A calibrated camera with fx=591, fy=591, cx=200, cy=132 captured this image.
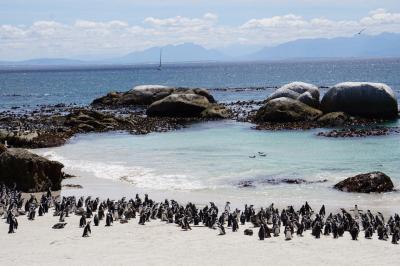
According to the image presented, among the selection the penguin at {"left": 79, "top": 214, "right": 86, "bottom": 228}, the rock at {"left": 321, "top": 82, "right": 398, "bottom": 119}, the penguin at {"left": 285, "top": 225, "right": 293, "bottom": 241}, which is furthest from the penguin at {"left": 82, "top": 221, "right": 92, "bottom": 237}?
the rock at {"left": 321, "top": 82, "right": 398, "bottom": 119}

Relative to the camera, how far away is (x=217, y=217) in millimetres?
21719

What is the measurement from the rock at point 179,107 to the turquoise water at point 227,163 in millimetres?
10964

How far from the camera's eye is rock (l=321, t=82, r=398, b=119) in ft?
167

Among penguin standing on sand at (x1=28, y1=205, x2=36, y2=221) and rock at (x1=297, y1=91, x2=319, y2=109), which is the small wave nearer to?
penguin standing on sand at (x1=28, y1=205, x2=36, y2=221)

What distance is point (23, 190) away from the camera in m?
27.5

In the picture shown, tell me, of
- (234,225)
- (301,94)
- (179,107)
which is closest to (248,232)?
(234,225)

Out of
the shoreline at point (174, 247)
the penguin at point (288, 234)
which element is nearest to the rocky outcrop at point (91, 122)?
the shoreline at point (174, 247)

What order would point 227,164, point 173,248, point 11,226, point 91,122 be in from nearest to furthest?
1. point 173,248
2. point 11,226
3. point 227,164
4. point 91,122

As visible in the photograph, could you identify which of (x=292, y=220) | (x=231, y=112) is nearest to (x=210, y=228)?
(x=292, y=220)

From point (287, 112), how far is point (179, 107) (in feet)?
40.1

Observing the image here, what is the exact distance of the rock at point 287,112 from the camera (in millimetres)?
51625

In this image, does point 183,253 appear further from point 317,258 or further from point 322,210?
point 322,210

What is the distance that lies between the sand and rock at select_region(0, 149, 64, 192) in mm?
6812

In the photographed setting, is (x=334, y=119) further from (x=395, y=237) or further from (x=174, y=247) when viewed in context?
(x=174, y=247)
